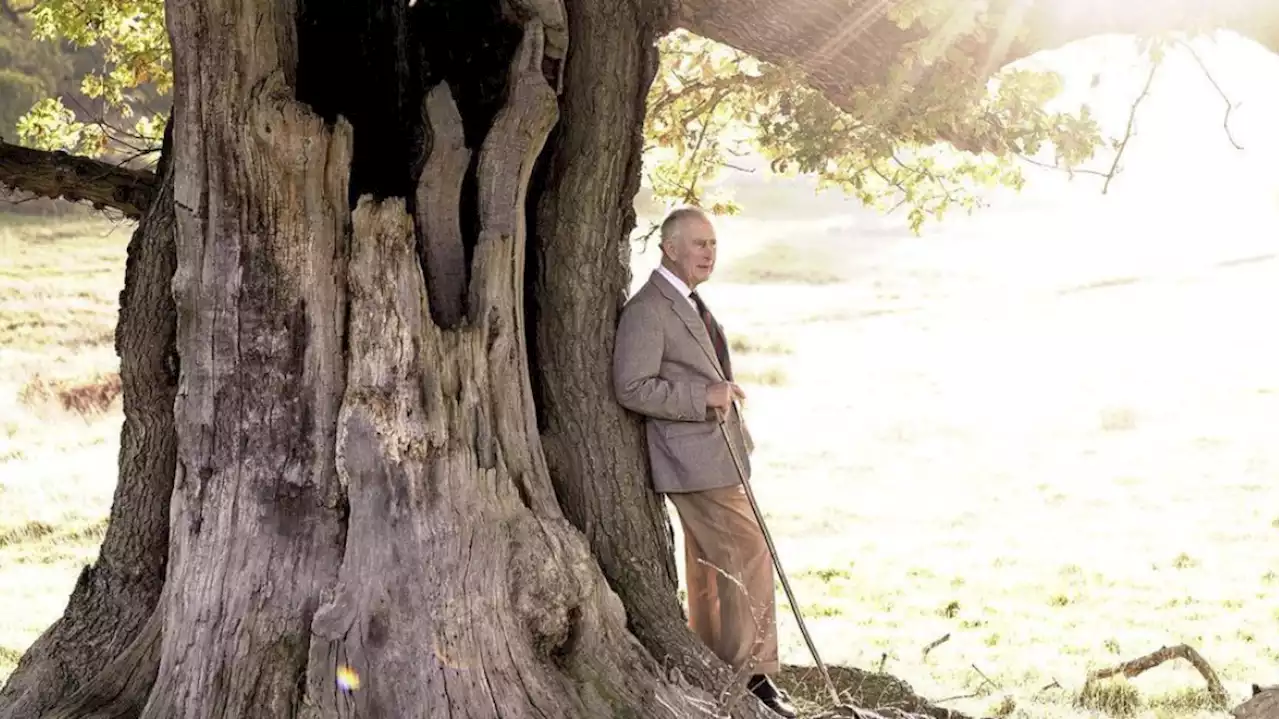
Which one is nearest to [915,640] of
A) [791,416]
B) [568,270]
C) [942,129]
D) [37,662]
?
[942,129]

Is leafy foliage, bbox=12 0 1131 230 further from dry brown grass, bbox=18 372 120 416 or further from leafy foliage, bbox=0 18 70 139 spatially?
leafy foliage, bbox=0 18 70 139

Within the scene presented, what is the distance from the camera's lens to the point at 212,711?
5172mm

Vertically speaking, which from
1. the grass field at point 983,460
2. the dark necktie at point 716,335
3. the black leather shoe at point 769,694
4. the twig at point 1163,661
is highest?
the dark necktie at point 716,335

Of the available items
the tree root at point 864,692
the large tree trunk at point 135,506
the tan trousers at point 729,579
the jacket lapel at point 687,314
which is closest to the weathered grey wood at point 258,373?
the large tree trunk at point 135,506

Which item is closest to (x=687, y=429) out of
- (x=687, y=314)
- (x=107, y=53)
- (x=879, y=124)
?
(x=687, y=314)

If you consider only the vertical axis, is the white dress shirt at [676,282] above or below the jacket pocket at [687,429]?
above

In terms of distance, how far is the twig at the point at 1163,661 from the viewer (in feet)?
25.7

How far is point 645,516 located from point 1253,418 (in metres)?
19.7

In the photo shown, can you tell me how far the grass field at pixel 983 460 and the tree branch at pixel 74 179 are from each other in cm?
392

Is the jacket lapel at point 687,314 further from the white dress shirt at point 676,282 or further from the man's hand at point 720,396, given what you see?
the man's hand at point 720,396

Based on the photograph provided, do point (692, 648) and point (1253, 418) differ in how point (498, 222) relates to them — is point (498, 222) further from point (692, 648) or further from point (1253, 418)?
point (1253, 418)

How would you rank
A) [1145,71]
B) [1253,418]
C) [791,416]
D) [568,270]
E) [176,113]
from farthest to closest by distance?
1. [791,416]
2. [1253,418]
3. [1145,71]
4. [568,270]
5. [176,113]

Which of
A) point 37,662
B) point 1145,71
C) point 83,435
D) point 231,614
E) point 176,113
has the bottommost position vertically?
point 83,435

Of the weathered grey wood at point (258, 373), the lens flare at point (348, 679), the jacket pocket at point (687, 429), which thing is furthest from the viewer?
the jacket pocket at point (687, 429)
